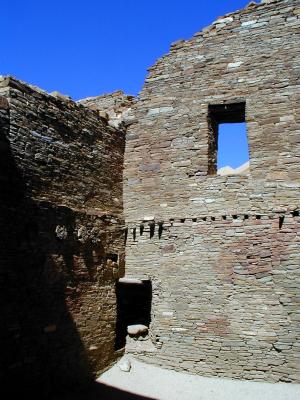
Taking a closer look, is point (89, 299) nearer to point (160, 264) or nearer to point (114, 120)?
point (160, 264)

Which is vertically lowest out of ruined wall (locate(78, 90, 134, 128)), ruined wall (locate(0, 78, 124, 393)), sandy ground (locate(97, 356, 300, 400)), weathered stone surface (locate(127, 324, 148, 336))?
sandy ground (locate(97, 356, 300, 400))

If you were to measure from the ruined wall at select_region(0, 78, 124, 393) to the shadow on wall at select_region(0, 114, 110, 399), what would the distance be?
0.6 inches

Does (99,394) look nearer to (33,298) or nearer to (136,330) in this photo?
(136,330)

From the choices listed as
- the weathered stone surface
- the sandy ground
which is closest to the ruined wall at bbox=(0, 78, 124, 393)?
the weathered stone surface

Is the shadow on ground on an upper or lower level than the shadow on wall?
lower

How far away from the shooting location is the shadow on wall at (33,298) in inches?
224

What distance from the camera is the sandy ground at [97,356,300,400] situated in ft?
19.8

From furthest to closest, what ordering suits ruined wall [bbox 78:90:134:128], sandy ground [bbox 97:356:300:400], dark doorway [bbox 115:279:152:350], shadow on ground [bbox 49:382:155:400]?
ruined wall [bbox 78:90:134:128] → dark doorway [bbox 115:279:152:350] → shadow on ground [bbox 49:382:155:400] → sandy ground [bbox 97:356:300:400]

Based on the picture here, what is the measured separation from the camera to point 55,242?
6566mm

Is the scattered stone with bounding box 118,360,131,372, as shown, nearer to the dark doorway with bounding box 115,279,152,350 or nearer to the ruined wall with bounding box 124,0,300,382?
the ruined wall with bounding box 124,0,300,382

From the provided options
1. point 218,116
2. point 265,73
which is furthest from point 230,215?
point 265,73

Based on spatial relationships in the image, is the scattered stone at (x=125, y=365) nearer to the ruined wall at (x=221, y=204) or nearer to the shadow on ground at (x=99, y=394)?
the ruined wall at (x=221, y=204)

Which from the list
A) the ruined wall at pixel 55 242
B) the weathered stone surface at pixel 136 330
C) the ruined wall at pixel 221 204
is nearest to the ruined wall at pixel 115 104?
the ruined wall at pixel 221 204

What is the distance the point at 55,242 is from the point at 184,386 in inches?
124
